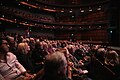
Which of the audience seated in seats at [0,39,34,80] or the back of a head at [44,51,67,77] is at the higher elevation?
the back of a head at [44,51,67,77]

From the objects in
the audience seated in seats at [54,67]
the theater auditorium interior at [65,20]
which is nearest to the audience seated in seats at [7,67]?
the audience seated in seats at [54,67]

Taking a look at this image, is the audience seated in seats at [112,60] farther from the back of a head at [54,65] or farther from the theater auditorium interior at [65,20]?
the theater auditorium interior at [65,20]

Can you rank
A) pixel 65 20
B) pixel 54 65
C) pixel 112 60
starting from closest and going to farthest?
pixel 54 65 → pixel 112 60 → pixel 65 20

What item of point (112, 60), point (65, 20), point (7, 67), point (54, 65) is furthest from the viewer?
point (65, 20)

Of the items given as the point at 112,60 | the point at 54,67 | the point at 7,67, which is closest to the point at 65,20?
the point at 112,60

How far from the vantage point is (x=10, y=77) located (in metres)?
3.71

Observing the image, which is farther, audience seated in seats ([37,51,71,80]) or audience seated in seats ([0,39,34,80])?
audience seated in seats ([0,39,34,80])

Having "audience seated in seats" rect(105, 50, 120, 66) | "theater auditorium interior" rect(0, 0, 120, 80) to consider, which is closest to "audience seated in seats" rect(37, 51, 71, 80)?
"audience seated in seats" rect(105, 50, 120, 66)

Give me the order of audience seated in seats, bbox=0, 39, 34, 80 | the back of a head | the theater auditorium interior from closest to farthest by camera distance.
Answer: the back of a head, audience seated in seats, bbox=0, 39, 34, 80, the theater auditorium interior

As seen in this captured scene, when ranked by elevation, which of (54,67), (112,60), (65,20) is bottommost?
(112,60)

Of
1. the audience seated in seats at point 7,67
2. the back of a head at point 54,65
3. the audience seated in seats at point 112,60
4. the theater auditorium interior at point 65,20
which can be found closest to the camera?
the back of a head at point 54,65

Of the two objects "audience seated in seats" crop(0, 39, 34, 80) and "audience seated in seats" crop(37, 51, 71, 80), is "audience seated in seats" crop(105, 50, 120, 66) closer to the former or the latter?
"audience seated in seats" crop(0, 39, 34, 80)

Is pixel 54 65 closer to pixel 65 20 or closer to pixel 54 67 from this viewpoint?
pixel 54 67

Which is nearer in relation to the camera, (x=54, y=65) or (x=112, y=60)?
(x=54, y=65)
